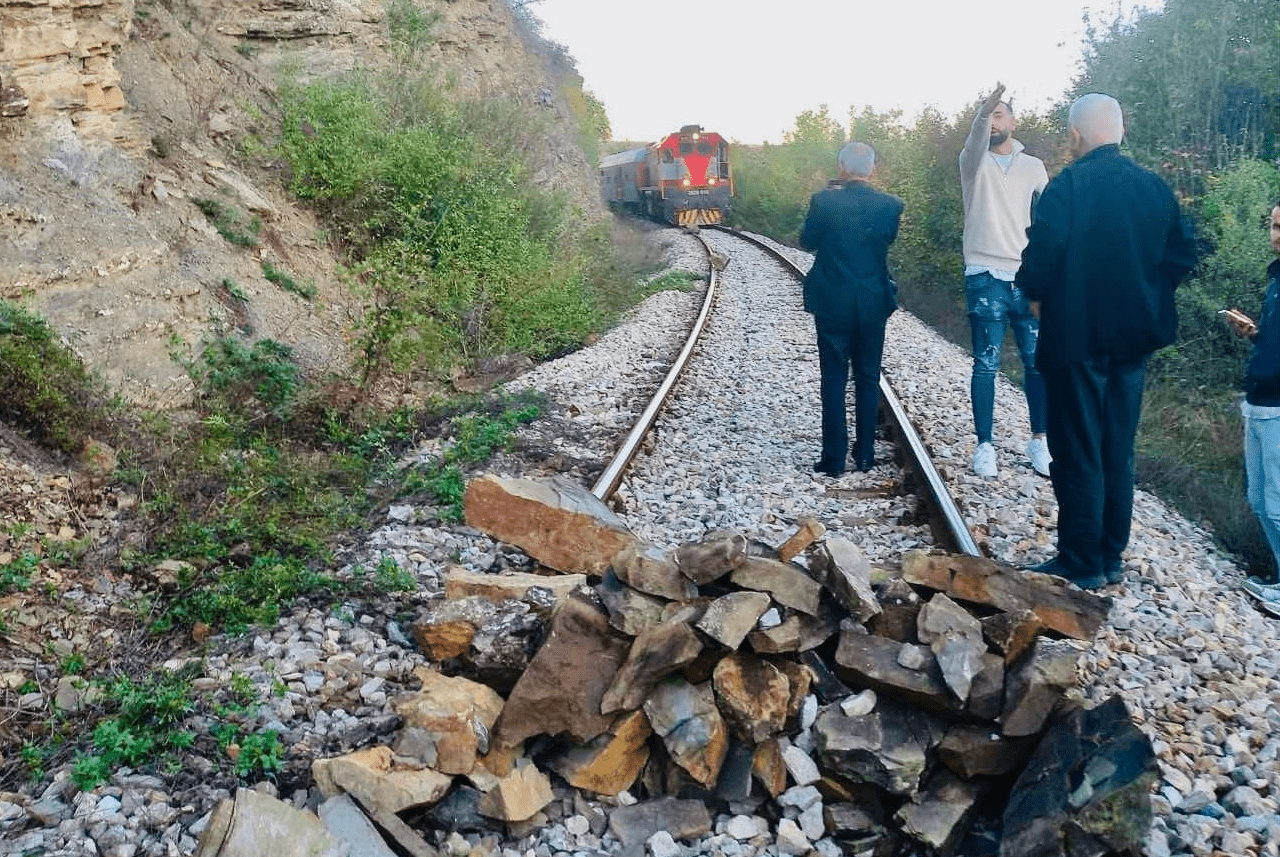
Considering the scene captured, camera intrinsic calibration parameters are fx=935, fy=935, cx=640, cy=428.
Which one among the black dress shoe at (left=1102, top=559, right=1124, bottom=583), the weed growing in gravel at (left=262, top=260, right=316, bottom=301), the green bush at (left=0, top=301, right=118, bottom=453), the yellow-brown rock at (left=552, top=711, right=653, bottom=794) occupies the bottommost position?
the yellow-brown rock at (left=552, top=711, right=653, bottom=794)

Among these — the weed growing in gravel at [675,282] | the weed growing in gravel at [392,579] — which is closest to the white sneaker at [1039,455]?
the weed growing in gravel at [392,579]

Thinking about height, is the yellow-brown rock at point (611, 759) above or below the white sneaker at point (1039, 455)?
below

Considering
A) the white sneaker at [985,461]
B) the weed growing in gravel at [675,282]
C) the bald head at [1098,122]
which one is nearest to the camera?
the bald head at [1098,122]

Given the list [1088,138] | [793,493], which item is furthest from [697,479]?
[1088,138]

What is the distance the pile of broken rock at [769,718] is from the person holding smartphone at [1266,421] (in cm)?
165

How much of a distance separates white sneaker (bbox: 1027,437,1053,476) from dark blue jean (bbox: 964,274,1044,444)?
76mm

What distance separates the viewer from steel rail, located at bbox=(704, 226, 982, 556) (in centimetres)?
486

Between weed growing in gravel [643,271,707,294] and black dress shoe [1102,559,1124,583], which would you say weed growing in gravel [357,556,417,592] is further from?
weed growing in gravel [643,271,707,294]

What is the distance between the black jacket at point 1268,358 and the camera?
4359 mm

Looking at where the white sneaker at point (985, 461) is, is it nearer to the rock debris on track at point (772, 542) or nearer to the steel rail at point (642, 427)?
the rock debris on track at point (772, 542)

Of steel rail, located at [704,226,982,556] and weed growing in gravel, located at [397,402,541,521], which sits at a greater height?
weed growing in gravel, located at [397,402,541,521]

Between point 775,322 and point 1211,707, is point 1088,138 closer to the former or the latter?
point 1211,707

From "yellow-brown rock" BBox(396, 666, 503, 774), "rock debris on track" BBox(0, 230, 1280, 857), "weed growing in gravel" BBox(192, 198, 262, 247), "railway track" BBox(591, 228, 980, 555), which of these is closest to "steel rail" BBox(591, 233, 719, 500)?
"railway track" BBox(591, 228, 980, 555)

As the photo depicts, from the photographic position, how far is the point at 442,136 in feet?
39.9
